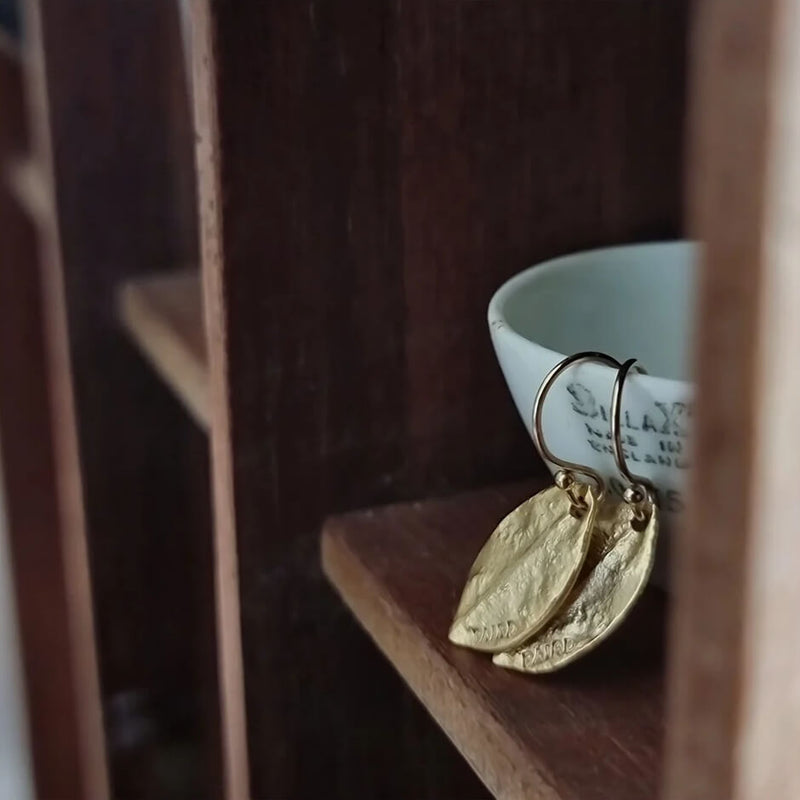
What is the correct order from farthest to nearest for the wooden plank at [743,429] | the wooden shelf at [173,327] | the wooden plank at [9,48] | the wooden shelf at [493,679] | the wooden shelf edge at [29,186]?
the wooden plank at [9,48] → the wooden shelf edge at [29,186] → the wooden shelf at [173,327] → the wooden shelf at [493,679] → the wooden plank at [743,429]

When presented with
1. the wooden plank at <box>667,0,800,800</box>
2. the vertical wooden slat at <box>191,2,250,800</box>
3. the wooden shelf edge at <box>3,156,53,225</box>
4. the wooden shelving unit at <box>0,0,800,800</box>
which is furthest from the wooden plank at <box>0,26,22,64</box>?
the wooden plank at <box>667,0,800,800</box>

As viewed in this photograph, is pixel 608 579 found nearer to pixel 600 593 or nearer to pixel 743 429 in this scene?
pixel 600 593

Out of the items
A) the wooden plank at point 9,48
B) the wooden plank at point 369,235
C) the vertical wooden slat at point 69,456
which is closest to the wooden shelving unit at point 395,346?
the wooden plank at point 369,235

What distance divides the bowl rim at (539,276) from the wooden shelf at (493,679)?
71mm

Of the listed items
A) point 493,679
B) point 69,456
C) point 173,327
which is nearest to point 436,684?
point 493,679

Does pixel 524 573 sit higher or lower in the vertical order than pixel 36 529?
higher

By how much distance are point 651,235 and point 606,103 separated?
5 centimetres

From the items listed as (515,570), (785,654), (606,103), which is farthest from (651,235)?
(785,654)

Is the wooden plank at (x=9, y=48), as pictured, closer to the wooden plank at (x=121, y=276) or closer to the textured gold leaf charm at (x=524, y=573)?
the wooden plank at (x=121, y=276)

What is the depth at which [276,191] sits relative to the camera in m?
0.35

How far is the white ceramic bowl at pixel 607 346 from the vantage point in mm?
282

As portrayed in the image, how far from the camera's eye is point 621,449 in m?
0.29

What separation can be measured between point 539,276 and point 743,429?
0.23 metres

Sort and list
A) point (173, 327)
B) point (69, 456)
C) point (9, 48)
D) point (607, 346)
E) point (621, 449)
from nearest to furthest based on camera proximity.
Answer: point (621, 449), point (607, 346), point (173, 327), point (69, 456), point (9, 48)
